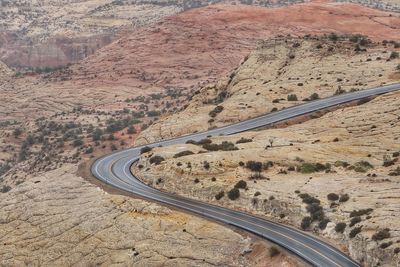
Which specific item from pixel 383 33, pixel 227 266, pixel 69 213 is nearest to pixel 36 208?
pixel 69 213

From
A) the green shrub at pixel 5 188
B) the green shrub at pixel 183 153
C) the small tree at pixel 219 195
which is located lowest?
the green shrub at pixel 5 188

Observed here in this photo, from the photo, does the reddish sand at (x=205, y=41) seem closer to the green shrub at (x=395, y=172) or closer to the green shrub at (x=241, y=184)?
the green shrub at (x=241, y=184)

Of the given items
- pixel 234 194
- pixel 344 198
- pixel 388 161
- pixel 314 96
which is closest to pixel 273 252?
pixel 344 198

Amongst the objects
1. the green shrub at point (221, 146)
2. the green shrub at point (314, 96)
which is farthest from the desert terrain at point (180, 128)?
the green shrub at point (221, 146)

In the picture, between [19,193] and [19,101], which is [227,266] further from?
[19,101]

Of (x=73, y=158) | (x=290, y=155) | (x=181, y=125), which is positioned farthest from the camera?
(x=73, y=158)

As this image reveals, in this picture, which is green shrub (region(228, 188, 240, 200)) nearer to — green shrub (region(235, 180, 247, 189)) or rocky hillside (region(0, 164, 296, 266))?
green shrub (region(235, 180, 247, 189))
